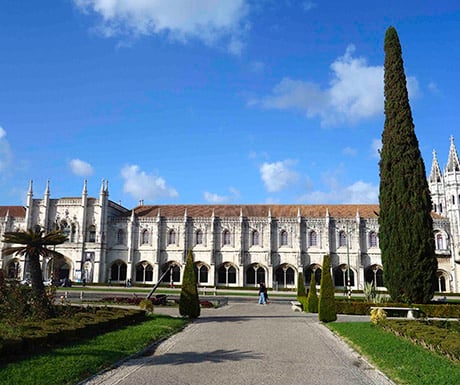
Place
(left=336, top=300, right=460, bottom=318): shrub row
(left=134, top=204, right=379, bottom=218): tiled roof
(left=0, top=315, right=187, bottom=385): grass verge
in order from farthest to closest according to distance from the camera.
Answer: (left=134, top=204, right=379, bottom=218): tiled roof < (left=336, top=300, right=460, bottom=318): shrub row < (left=0, top=315, right=187, bottom=385): grass verge

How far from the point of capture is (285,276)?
59469 millimetres

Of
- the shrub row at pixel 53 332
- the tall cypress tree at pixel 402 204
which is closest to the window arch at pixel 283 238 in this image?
the tall cypress tree at pixel 402 204

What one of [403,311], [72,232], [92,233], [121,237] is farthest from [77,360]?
[72,232]

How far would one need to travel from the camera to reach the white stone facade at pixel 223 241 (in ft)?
192

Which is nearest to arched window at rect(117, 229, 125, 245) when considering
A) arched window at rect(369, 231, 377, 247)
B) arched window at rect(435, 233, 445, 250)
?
arched window at rect(369, 231, 377, 247)

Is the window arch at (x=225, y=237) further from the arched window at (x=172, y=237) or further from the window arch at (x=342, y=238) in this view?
the window arch at (x=342, y=238)

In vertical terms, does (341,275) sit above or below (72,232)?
below

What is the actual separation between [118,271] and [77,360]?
5284 cm

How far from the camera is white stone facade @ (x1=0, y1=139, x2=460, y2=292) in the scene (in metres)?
58.5

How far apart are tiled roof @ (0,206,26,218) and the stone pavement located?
54106 millimetres

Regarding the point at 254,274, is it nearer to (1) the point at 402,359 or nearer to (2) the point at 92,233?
(2) the point at 92,233

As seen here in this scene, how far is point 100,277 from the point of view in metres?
60.0

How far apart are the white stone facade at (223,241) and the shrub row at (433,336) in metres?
39.7

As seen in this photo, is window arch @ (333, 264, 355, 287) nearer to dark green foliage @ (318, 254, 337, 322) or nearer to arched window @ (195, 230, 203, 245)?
arched window @ (195, 230, 203, 245)
